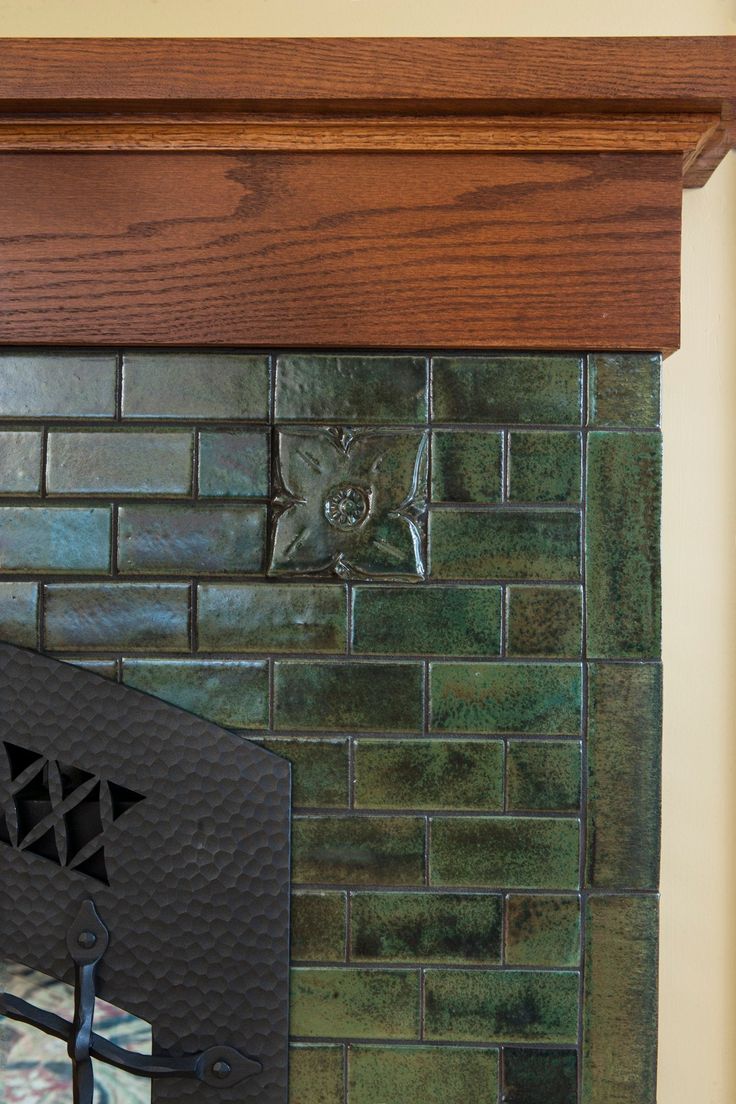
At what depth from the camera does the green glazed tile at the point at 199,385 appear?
3.06 feet

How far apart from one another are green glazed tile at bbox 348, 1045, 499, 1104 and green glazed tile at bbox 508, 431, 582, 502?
0.56 meters

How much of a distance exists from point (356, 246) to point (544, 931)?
0.71m

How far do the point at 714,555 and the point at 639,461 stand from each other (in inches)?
9.8

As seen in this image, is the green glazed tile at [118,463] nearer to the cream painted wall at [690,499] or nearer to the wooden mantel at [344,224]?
the wooden mantel at [344,224]

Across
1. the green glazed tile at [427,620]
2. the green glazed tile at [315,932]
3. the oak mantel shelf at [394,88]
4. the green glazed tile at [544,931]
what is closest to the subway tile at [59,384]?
the oak mantel shelf at [394,88]

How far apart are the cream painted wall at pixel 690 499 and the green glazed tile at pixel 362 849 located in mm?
353

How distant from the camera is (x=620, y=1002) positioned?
916 mm

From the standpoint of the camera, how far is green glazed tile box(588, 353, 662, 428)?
3.03 ft

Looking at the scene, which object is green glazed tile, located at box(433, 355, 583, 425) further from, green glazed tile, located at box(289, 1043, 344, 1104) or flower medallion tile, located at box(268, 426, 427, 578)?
green glazed tile, located at box(289, 1043, 344, 1104)

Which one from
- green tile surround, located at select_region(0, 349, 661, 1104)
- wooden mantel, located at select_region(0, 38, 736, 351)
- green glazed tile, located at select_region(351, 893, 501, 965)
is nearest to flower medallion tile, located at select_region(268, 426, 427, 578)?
green tile surround, located at select_region(0, 349, 661, 1104)

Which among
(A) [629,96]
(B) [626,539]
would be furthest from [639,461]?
(A) [629,96]

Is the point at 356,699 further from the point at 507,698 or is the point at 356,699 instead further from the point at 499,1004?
the point at 499,1004

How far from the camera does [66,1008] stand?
967 millimetres

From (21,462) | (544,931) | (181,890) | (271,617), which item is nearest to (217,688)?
(271,617)
